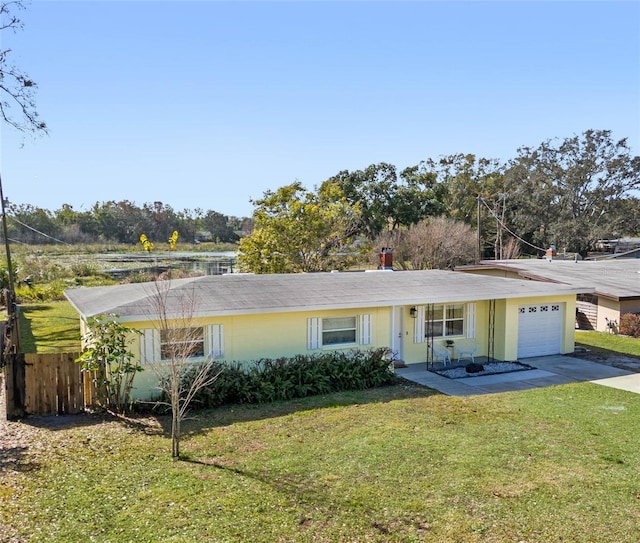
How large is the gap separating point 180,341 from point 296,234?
20.0m

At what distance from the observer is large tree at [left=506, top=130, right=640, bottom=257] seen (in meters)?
50.7

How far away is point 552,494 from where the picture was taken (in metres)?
7.20

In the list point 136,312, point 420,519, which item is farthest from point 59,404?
point 420,519

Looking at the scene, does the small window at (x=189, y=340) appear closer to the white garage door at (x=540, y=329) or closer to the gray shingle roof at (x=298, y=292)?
the gray shingle roof at (x=298, y=292)

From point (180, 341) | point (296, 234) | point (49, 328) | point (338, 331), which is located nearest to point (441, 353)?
point (338, 331)

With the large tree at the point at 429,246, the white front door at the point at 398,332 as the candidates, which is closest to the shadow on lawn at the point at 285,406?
the white front door at the point at 398,332

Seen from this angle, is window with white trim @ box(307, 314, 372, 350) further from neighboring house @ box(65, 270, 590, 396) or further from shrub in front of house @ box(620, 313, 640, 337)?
shrub in front of house @ box(620, 313, 640, 337)

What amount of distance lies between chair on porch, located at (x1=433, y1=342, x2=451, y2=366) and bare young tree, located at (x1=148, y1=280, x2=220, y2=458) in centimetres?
710

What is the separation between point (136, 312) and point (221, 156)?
16406 millimetres

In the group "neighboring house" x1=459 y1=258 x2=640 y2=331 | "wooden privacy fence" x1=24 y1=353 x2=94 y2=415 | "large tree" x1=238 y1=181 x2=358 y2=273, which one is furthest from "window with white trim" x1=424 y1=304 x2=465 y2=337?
"large tree" x1=238 y1=181 x2=358 y2=273

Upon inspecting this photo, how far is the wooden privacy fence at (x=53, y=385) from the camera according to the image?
34.9 ft

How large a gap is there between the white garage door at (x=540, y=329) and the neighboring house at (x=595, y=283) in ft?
12.3

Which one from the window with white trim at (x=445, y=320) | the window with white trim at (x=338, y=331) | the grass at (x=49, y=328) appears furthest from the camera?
the grass at (x=49, y=328)

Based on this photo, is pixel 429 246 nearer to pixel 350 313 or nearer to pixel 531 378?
pixel 531 378
